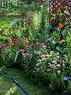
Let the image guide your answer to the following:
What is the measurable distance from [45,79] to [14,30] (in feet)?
7.32

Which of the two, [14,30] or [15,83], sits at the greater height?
[14,30]

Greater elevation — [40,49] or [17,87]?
[40,49]

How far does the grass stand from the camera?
576 cm

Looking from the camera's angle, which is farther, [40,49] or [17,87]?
[40,49]

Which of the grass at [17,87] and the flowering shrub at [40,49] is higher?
the flowering shrub at [40,49]

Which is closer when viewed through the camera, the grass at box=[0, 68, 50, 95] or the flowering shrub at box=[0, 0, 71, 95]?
the grass at box=[0, 68, 50, 95]

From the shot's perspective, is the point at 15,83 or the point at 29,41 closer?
the point at 15,83

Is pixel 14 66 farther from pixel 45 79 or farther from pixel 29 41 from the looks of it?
pixel 45 79

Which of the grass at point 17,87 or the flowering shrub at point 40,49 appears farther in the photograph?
the flowering shrub at point 40,49

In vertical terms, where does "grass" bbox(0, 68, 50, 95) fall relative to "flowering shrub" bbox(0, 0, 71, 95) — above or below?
below

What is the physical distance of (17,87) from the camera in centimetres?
600

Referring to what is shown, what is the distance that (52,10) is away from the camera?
26.5ft

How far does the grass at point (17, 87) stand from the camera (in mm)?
5758

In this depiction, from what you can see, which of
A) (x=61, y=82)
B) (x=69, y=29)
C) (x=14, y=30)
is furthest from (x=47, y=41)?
(x=61, y=82)
